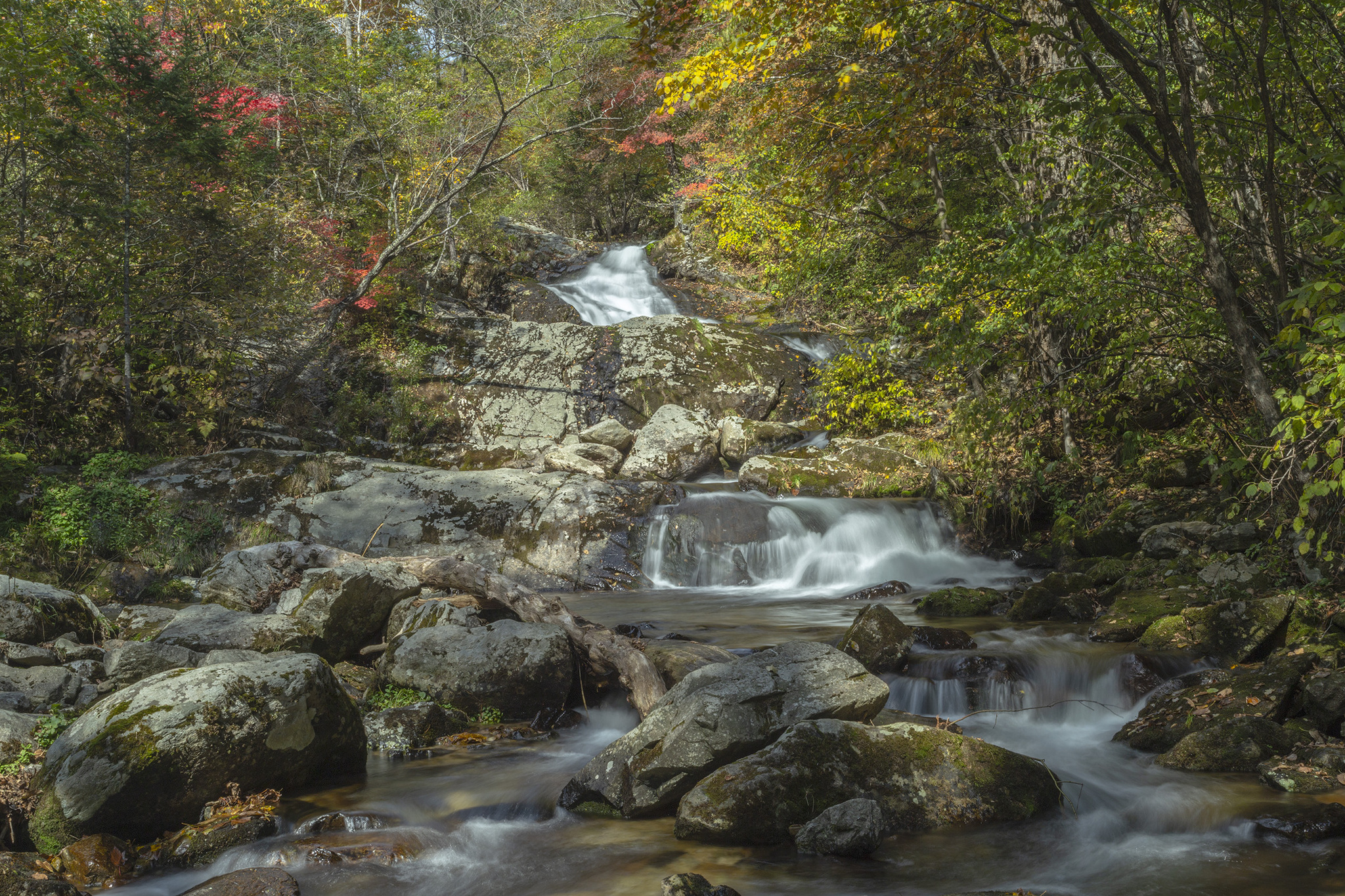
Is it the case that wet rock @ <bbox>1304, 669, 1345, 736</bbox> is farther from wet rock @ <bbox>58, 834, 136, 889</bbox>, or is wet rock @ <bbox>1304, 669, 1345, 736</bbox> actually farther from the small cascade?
wet rock @ <bbox>58, 834, 136, 889</bbox>

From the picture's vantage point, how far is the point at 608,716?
19.8 feet

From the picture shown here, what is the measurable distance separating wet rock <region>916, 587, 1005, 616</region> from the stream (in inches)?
11.1

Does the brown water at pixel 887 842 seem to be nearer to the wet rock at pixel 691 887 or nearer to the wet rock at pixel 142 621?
the wet rock at pixel 691 887

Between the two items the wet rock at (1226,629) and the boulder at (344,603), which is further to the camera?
the boulder at (344,603)

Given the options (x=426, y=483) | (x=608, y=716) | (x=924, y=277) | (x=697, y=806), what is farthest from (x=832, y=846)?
(x=426, y=483)

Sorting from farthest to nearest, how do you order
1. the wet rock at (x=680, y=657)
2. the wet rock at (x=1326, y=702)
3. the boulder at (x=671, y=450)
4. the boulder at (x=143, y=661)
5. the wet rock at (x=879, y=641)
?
the boulder at (x=671, y=450) < the wet rock at (x=879, y=641) < the wet rock at (x=680, y=657) < the boulder at (x=143, y=661) < the wet rock at (x=1326, y=702)

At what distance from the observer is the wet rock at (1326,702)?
4523 millimetres

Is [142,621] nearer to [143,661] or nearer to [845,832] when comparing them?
[143,661]

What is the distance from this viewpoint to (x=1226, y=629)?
6117 millimetres

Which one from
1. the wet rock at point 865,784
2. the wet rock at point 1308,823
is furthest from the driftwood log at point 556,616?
the wet rock at point 1308,823

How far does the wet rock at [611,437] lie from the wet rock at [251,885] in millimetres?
10788

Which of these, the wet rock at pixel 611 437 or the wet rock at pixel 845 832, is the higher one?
the wet rock at pixel 611 437

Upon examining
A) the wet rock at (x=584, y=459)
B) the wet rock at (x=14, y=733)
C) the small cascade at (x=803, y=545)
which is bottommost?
the wet rock at (x=14, y=733)

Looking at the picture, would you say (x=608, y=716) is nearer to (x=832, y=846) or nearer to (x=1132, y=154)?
(x=832, y=846)
